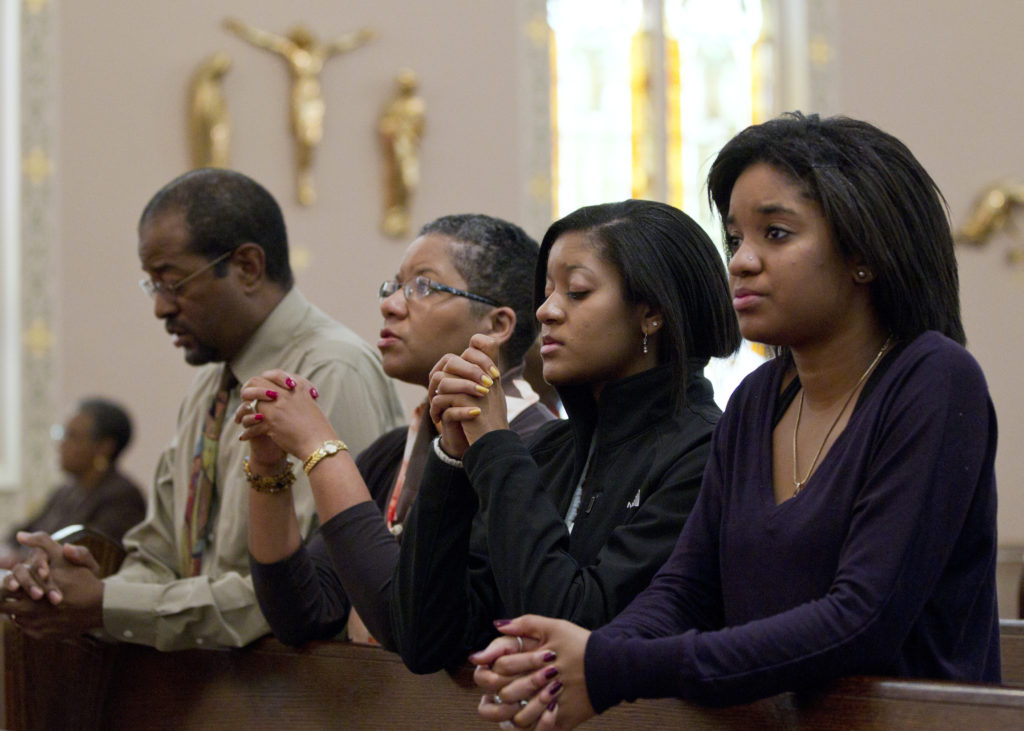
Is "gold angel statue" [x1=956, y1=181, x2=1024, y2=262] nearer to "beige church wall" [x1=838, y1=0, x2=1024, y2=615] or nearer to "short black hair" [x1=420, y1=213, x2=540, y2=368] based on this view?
"beige church wall" [x1=838, y1=0, x2=1024, y2=615]

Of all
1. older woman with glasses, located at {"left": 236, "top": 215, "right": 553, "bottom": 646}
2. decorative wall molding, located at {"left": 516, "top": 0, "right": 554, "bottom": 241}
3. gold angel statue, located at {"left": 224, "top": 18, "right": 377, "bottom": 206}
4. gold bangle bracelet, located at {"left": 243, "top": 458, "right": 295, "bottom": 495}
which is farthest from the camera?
decorative wall molding, located at {"left": 516, "top": 0, "right": 554, "bottom": 241}

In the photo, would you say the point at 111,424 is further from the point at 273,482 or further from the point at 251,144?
the point at 273,482

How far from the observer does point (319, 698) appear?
8.79ft

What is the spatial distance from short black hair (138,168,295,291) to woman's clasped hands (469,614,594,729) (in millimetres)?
1931

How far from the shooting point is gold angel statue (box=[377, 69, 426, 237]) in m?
9.65

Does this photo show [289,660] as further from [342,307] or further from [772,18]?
[772,18]

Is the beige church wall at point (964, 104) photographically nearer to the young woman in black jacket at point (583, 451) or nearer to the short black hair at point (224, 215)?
the short black hair at point (224, 215)

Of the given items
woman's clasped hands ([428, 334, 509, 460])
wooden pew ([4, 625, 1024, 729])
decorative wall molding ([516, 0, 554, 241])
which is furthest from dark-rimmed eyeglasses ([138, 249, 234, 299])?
decorative wall molding ([516, 0, 554, 241])

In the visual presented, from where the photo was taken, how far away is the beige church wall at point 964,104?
10773 mm

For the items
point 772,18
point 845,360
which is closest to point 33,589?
point 845,360

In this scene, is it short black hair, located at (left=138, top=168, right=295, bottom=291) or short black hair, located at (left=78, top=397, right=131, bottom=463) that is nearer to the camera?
short black hair, located at (left=138, top=168, right=295, bottom=291)

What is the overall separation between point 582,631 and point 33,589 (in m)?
1.68

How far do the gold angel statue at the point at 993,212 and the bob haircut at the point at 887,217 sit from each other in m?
9.22

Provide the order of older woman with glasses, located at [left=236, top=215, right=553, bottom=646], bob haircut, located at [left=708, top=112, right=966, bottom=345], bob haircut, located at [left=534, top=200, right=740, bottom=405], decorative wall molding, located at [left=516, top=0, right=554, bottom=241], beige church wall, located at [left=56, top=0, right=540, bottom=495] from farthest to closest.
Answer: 1. decorative wall molding, located at [left=516, top=0, right=554, bottom=241]
2. beige church wall, located at [left=56, top=0, right=540, bottom=495]
3. older woman with glasses, located at [left=236, top=215, right=553, bottom=646]
4. bob haircut, located at [left=534, top=200, right=740, bottom=405]
5. bob haircut, located at [left=708, top=112, right=966, bottom=345]
